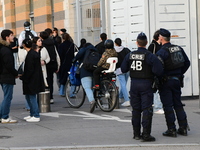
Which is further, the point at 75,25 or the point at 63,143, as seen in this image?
the point at 75,25

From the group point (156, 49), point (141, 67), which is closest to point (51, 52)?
point (156, 49)

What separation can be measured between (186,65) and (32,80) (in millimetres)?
3341

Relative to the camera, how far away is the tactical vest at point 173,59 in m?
8.87

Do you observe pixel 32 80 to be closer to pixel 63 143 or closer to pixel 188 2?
pixel 63 143

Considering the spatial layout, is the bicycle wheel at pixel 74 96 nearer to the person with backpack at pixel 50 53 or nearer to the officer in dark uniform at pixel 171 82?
the person with backpack at pixel 50 53

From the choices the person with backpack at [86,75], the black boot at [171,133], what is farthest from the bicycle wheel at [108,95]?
the black boot at [171,133]

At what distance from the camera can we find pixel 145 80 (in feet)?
27.8

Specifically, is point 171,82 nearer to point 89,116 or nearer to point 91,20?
point 89,116

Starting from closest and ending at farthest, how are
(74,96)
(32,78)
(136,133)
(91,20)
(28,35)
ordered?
(136,133), (32,78), (74,96), (28,35), (91,20)

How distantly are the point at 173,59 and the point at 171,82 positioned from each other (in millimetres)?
384

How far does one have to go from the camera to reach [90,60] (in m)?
12.1

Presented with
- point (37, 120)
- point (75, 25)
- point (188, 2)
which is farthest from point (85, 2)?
point (37, 120)

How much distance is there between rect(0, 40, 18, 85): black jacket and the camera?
1038 cm

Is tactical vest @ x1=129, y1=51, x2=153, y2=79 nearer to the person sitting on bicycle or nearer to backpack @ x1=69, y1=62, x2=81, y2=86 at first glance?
the person sitting on bicycle
